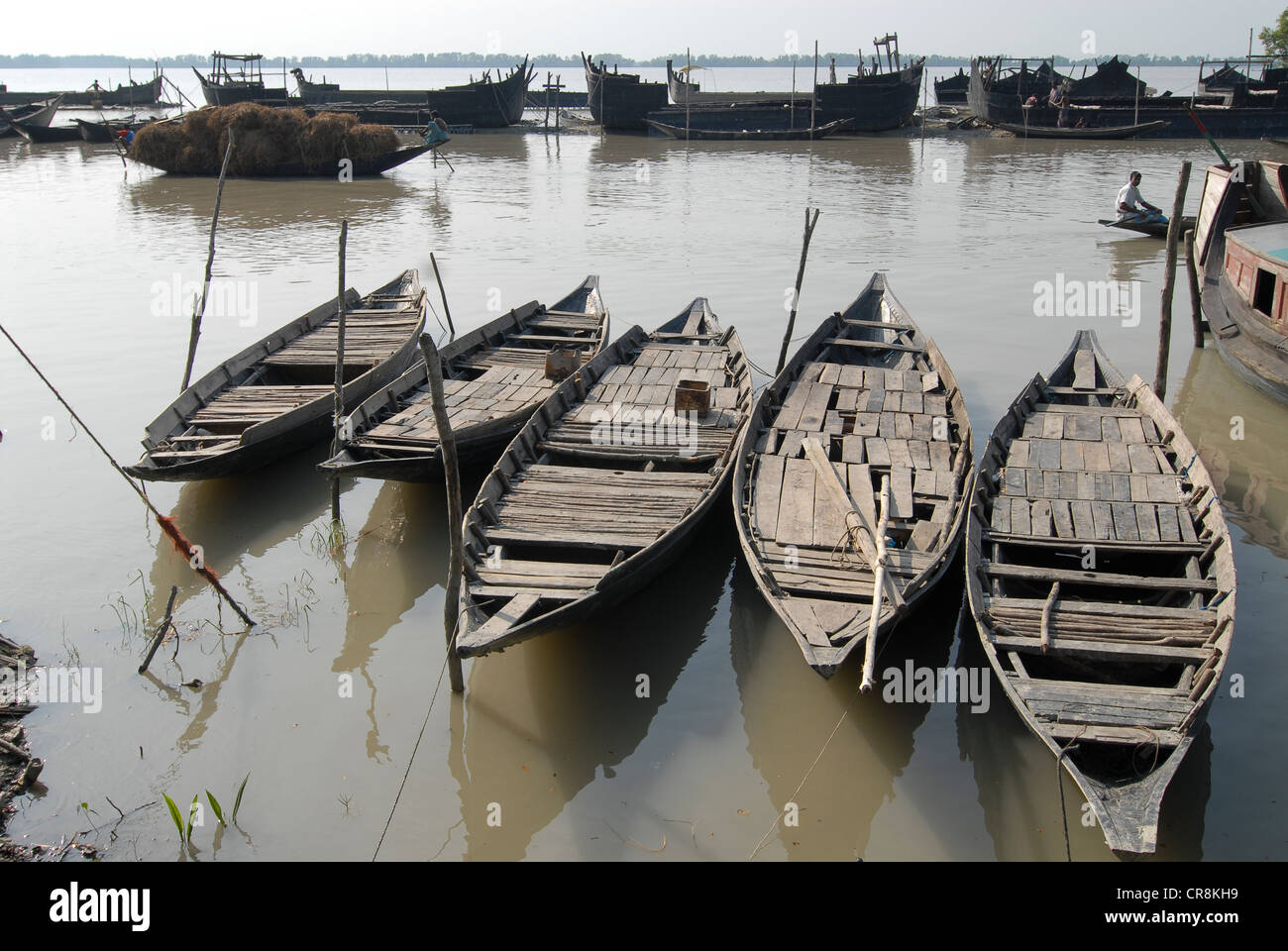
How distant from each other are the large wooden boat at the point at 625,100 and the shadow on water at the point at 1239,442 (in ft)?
122

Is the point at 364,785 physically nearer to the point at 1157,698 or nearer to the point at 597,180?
the point at 1157,698

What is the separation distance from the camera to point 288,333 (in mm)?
12500

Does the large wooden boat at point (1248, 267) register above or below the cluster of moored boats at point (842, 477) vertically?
above

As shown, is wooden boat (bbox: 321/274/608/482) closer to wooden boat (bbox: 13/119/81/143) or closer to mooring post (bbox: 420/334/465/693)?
mooring post (bbox: 420/334/465/693)

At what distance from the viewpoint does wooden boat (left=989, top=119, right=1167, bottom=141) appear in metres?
37.8

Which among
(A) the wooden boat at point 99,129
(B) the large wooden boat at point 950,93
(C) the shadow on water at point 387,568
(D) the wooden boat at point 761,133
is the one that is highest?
(B) the large wooden boat at point 950,93

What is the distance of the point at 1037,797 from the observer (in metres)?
5.81

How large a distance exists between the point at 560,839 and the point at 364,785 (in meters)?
1.44

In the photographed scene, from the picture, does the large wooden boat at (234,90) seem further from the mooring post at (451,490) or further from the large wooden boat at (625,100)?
the mooring post at (451,490)

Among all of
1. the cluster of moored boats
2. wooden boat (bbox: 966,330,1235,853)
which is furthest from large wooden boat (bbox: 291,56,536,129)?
wooden boat (bbox: 966,330,1235,853)

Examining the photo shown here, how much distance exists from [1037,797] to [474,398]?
7.07m

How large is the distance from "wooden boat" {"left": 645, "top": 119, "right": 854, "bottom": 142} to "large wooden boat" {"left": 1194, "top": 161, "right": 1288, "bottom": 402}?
27489 millimetres

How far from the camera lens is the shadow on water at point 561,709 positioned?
5953 millimetres

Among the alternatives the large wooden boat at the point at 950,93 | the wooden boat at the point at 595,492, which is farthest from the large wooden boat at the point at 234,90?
the wooden boat at the point at 595,492
